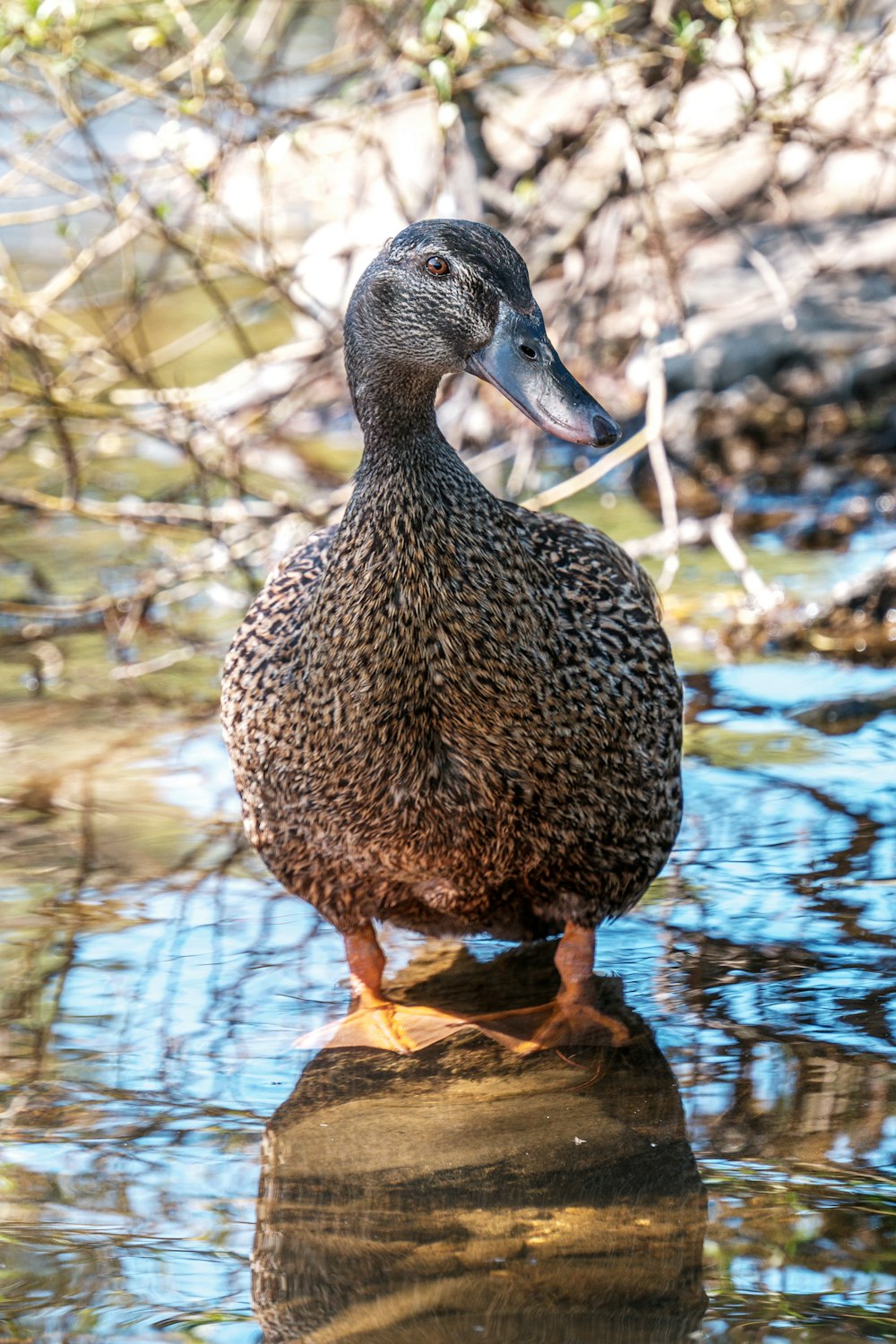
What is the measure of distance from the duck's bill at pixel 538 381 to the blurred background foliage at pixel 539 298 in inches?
84.6

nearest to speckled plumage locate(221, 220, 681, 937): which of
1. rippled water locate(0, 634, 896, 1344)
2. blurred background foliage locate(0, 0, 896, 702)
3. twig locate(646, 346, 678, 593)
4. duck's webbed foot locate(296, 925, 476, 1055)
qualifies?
duck's webbed foot locate(296, 925, 476, 1055)

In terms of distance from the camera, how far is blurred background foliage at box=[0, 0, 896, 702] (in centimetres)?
588

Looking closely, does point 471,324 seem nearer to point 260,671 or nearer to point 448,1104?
point 260,671

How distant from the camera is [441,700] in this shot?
344 centimetres

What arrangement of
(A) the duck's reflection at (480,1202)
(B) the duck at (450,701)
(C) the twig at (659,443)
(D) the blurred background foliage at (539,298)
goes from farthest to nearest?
(D) the blurred background foliage at (539,298)
(C) the twig at (659,443)
(B) the duck at (450,701)
(A) the duck's reflection at (480,1202)

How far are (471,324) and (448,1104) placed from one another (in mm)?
1628

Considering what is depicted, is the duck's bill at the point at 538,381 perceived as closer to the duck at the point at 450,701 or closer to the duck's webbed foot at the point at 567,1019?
the duck at the point at 450,701

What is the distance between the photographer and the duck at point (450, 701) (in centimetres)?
338

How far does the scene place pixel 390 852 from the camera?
12.0ft

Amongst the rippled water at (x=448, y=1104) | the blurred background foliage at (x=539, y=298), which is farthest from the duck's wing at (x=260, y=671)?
the blurred background foliage at (x=539, y=298)

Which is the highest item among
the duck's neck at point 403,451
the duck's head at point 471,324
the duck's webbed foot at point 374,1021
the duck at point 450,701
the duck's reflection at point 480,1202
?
the duck's head at point 471,324

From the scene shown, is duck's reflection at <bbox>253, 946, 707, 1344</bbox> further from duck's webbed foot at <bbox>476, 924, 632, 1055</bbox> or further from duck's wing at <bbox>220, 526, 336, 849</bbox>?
duck's wing at <bbox>220, 526, 336, 849</bbox>

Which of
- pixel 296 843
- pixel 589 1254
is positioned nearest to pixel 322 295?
pixel 296 843

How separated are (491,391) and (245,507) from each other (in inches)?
86.1
